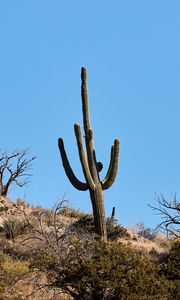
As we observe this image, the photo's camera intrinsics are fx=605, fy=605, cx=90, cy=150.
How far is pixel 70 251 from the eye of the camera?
1193cm

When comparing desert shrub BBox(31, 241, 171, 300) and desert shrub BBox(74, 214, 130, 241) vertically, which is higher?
desert shrub BBox(74, 214, 130, 241)

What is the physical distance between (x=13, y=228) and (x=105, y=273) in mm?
10661

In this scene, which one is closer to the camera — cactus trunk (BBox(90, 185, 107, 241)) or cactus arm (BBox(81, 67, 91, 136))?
cactus trunk (BBox(90, 185, 107, 241))

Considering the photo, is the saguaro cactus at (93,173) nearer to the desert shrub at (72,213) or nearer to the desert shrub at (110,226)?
the desert shrub at (110,226)

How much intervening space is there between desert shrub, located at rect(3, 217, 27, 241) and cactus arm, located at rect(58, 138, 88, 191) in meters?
5.65

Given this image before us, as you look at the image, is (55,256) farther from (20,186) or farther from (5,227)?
(20,186)

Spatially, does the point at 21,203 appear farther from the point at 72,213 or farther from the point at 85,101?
the point at 85,101

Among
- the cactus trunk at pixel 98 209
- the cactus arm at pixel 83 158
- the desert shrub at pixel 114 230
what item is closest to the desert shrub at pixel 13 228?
the desert shrub at pixel 114 230

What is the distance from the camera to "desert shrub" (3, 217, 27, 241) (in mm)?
21188

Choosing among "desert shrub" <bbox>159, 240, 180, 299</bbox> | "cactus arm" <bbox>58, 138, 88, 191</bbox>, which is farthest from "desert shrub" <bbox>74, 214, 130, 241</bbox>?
"desert shrub" <bbox>159, 240, 180, 299</bbox>

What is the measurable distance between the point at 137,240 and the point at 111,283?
1350 cm

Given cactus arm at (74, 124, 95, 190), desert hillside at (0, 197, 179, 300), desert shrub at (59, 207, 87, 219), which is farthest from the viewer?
desert shrub at (59, 207, 87, 219)

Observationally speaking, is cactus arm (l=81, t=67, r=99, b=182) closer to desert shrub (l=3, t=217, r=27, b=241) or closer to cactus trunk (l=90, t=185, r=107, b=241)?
cactus trunk (l=90, t=185, r=107, b=241)

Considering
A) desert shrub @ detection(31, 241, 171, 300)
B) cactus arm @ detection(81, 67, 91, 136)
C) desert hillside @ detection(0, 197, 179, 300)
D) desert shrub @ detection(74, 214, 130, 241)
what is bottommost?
desert shrub @ detection(31, 241, 171, 300)
